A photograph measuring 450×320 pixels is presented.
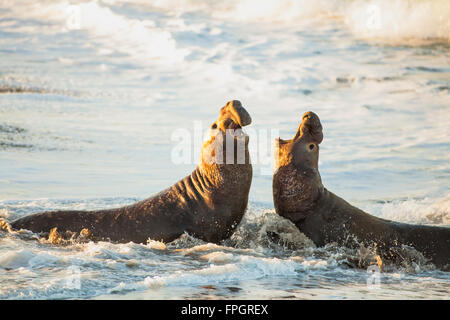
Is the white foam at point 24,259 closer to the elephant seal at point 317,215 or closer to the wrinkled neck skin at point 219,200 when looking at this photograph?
the wrinkled neck skin at point 219,200

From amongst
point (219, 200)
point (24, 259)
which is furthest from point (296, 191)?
point (24, 259)

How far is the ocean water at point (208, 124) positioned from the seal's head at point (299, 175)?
22 cm

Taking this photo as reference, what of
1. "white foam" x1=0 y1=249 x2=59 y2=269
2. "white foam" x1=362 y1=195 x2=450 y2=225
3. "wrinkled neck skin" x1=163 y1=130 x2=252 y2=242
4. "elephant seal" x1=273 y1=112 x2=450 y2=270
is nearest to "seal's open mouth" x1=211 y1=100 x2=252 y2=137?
"wrinkled neck skin" x1=163 y1=130 x2=252 y2=242

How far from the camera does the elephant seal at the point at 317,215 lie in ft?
25.0

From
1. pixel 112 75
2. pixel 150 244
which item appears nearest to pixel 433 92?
pixel 112 75

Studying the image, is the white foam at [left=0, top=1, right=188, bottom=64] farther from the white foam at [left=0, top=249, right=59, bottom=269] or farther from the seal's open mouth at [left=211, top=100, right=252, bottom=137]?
the white foam at [left=0, top=249, right=59, bottom=269]

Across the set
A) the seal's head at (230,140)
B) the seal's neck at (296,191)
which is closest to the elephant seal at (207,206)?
the seal's head at (230,140)

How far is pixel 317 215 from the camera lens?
7.68 meters

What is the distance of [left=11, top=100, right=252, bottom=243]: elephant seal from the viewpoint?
7.50 metres

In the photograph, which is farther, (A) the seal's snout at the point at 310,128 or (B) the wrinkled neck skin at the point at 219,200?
(A) the seal's snout at the point at 310,128

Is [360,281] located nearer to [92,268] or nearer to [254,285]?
[254,285]

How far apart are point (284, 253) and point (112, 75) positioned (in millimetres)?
19580

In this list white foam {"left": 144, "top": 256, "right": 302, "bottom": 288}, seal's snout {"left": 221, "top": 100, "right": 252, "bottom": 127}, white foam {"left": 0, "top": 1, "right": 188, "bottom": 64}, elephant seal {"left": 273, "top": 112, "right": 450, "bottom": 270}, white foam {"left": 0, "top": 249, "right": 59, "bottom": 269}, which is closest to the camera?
white foam {"left": 144, "top": 256, "right": 302, "bottom": 288}

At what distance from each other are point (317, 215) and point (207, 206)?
1192mm
